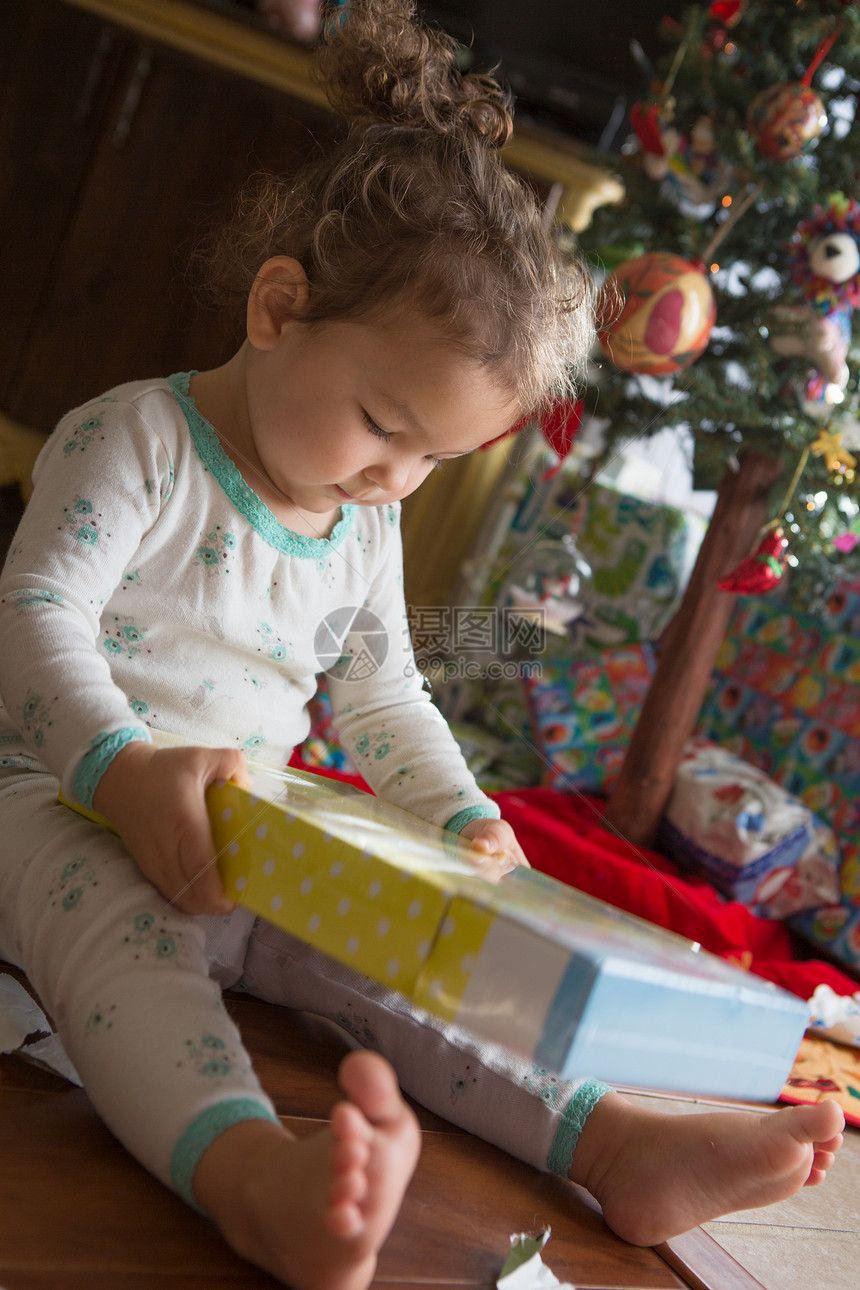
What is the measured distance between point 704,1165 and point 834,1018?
0.63m

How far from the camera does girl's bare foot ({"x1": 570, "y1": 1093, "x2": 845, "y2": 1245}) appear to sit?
54 cm

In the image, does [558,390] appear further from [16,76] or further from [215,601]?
[16,76]

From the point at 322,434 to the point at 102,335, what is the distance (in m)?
1.26

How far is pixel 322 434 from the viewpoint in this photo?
0.66 m

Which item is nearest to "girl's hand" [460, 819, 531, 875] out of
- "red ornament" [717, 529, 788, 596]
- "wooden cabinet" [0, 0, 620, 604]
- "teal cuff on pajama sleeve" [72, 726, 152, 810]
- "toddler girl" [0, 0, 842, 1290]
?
"toddler girl" [0, 0, 842, 1290]

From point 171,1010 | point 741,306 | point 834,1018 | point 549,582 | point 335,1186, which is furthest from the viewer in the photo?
point 549,582

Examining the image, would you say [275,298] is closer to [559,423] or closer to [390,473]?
[390,473]

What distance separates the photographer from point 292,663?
0.76m

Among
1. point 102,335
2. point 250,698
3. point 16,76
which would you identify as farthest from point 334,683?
point 16,76

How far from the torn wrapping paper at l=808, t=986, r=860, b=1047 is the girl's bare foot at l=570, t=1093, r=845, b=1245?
1.85ft

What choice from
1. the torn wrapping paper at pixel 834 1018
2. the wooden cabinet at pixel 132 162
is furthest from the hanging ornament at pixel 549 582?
the torn wrapping paper at pixel 834 1018

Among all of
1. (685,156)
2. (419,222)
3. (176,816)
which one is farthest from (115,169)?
(176,816)

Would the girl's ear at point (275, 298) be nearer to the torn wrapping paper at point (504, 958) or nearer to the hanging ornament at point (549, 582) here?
the torn wrapping paper at point (504, 958)

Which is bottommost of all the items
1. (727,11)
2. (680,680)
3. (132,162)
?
(680,680)
